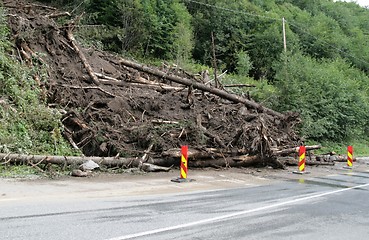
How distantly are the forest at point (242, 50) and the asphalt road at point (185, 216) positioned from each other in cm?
590

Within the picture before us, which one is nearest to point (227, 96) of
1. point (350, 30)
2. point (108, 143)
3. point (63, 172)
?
point (108, 143)

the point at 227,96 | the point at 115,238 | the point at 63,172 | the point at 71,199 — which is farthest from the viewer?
the point at 227,96

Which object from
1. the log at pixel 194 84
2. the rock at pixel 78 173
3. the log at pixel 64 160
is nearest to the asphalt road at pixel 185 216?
the rock at pixel 78 173

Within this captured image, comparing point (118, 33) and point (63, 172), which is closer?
point (63, 172)

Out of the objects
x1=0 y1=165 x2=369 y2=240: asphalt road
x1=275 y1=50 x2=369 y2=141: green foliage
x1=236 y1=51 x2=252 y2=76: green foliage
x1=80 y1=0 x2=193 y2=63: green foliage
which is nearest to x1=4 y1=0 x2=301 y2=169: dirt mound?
x1=0 y1=165 x2=369 y2=240: asphalt road

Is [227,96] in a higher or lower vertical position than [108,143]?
higher

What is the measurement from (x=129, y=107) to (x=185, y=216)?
10592 millimetres

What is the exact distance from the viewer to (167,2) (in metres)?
39.9

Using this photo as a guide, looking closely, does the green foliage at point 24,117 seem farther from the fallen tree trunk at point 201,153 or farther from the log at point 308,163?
the log at point 308,163

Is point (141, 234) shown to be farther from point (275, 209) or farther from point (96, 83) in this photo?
point (96, 83)

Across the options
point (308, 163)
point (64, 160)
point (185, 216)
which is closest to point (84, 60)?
point (64, 160)

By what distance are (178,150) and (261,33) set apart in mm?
39563

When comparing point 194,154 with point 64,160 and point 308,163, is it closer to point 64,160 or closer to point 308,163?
point 64,160

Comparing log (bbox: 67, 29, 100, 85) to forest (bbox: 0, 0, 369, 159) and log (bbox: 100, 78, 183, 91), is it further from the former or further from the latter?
forest (bbox: 0, 0, 369, 159)
